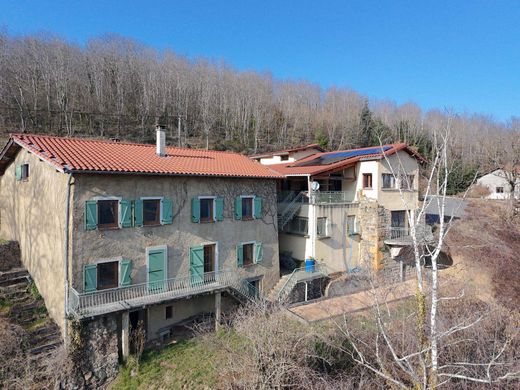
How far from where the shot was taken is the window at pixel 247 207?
18719 mm

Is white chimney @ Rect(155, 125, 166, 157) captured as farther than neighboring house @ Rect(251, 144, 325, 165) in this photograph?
No

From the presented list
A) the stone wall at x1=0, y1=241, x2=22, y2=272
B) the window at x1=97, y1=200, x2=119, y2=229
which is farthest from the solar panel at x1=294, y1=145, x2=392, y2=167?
the stone wall at x1=0, y1=241, x2=22, y2=272

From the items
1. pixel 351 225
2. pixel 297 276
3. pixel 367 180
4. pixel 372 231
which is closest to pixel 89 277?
pixel 297 276

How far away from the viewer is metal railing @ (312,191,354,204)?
69.1 feet

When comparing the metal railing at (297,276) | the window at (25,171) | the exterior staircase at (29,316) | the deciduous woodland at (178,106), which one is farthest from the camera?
the deciduous woodland at (178,106)

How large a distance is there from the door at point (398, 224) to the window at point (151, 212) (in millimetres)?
16008

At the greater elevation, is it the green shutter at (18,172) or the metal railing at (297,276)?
the green shutter at (18,172)

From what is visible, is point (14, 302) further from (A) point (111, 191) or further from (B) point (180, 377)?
(B) point (180, 377)

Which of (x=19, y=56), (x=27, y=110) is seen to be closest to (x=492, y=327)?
(x=27, y=110)

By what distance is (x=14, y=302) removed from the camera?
14953mm

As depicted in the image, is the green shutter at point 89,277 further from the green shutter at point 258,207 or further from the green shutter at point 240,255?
the green shutter at point 258,207

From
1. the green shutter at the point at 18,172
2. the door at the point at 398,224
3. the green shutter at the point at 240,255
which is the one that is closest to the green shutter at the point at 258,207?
the green shutter at the point at 240,255

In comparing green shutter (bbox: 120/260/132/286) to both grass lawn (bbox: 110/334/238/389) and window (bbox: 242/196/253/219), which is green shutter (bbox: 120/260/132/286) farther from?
window (bbox: 242/196/253/219)

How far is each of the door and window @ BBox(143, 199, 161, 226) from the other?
52.5 feet
